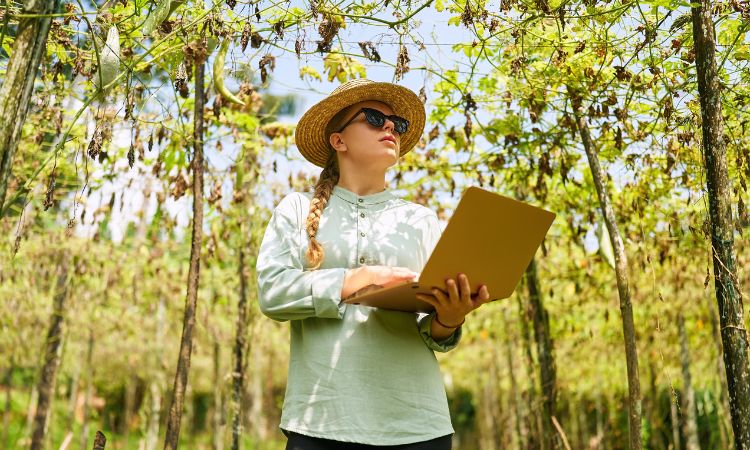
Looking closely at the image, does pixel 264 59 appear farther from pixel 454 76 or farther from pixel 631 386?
pixel 631 386

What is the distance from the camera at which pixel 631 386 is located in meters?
3.45

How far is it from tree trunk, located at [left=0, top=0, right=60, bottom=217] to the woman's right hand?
1055mm

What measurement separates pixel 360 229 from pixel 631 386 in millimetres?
1851

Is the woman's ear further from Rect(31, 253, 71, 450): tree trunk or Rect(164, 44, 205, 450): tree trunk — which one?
Rect(31, 253, 71, 450): tree trunk

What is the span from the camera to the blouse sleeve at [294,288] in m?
2.08

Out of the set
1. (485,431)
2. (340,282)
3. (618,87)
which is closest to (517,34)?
(618,87)

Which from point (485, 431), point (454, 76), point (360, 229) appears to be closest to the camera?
point (360, 229)

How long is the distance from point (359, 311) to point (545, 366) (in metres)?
3.08

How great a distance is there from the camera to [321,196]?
2426mm

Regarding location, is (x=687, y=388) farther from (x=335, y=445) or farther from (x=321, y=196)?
(x=335, y=445)

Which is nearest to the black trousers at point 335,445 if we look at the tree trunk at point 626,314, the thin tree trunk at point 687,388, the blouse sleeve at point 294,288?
the blouse sleeve at point 294,288

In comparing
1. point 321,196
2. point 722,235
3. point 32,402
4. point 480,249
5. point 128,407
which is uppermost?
point 321,196

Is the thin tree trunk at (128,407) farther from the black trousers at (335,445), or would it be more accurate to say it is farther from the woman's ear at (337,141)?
the black trousers at (335,445)

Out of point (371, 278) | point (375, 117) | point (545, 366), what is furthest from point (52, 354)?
point (371, 278)
